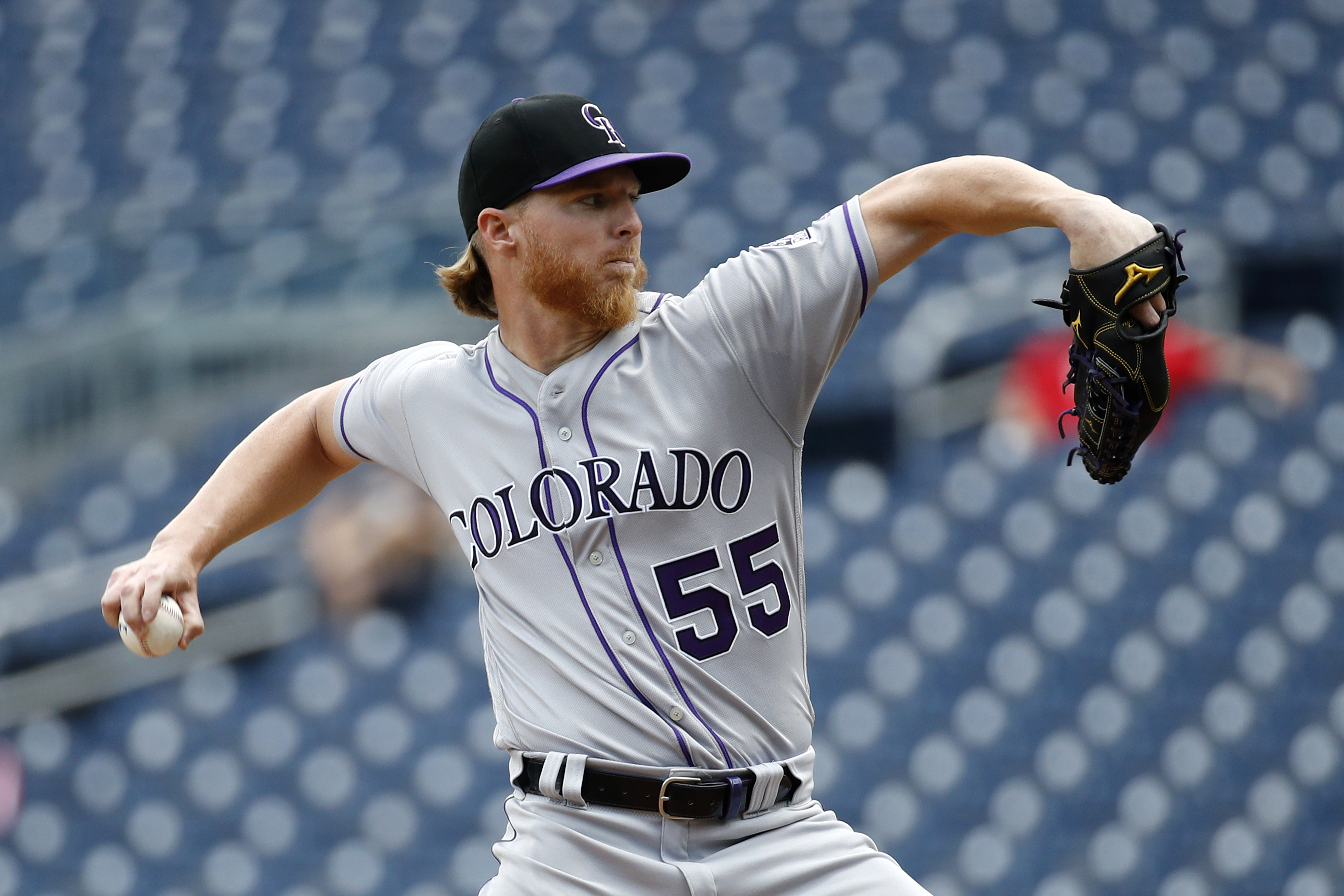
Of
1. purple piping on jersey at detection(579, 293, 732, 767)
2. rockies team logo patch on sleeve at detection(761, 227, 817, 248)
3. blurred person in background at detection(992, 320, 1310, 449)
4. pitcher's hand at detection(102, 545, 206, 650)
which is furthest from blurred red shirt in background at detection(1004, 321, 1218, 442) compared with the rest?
pitcher's hand at detection(102, 545, 206, 650)

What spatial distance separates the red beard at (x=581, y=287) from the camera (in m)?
1.77

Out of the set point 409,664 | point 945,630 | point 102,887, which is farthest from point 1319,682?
point 102,887

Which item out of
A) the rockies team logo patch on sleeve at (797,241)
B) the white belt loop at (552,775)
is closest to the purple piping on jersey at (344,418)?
the white belt loop at (552,775)

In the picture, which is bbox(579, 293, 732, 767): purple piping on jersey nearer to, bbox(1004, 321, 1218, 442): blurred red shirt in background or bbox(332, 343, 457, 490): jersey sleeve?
bbox(332, 343, 457, 490): jersey sleeve

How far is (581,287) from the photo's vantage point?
1773 millimetres

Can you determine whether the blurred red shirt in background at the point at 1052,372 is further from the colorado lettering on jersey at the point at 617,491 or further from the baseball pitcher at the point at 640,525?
the colorado lettering on jersey at the point at 617,491

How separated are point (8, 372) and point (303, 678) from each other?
5.19ft

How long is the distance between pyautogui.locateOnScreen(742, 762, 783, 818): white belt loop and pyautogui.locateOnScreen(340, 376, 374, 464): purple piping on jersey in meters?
0.73

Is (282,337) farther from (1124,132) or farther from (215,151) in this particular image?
(1124,132)

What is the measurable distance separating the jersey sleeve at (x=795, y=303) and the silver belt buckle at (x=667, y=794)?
1.52 feet

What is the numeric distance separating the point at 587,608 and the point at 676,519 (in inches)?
6.4

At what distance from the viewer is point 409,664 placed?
14.9 ft

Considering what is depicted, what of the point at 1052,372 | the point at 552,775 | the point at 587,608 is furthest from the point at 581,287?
the point at 1052,372

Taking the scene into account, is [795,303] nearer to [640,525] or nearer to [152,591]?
[640,525]
